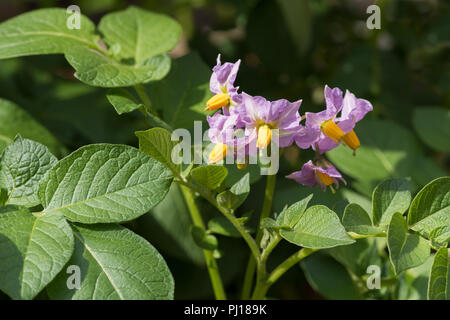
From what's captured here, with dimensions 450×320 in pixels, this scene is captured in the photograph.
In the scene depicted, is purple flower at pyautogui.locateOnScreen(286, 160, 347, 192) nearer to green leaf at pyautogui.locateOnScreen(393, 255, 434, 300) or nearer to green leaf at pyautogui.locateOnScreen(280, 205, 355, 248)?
green leaf at pyautogui.locateOnScreen(280, 205, 355, 248)

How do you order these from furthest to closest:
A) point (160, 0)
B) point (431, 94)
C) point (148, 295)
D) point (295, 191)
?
point (160, 0), point (431, 94), point (295, 191), point (148, 295)

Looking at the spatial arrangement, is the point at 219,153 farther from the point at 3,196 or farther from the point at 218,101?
the point at 3,196

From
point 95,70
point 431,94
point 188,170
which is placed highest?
point 95,70

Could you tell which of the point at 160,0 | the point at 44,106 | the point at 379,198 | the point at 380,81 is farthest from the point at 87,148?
the point at 160,0

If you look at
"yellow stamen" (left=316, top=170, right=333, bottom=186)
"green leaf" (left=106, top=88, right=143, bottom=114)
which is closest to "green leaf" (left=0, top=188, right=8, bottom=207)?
"green leaf" (left=106, top=88, right=143, bottom=114)

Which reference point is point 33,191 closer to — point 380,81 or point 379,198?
point 379,198

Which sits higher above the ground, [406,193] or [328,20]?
[328,20]

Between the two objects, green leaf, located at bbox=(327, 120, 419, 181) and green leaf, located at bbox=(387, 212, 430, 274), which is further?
green leaf, located at bbox=(327, 120, 419, 181)
